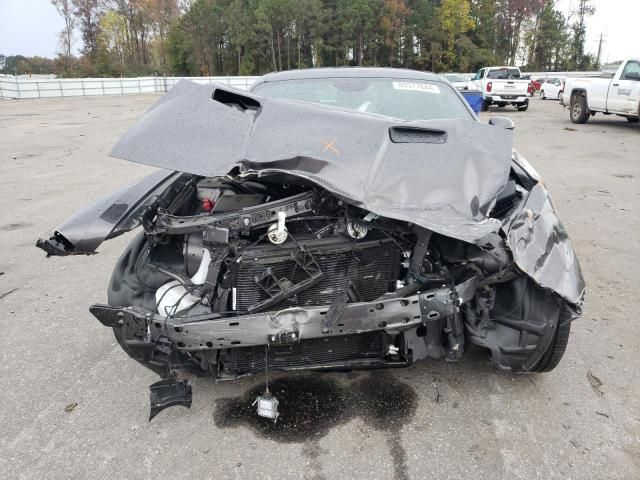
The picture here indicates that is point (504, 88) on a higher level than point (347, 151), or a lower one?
lower

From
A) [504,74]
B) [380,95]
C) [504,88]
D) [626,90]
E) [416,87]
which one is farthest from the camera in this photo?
[504,74]

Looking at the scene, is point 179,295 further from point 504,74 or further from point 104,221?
point 504,74

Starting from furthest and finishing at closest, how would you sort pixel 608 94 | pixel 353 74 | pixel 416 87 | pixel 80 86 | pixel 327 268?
pixel 80 86 < pixel 608 94 < pixel 353 74 < pixel 416 87 < pixel 327 268

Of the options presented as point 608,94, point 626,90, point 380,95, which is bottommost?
point 608,94

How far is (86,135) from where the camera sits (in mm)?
13828

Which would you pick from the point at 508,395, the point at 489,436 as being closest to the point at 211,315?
the point at 489,436

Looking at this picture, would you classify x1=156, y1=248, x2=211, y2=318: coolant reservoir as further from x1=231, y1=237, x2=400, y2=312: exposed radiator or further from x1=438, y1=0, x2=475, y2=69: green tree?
x1=438, y1=0, x2=475, y2=69: green tree

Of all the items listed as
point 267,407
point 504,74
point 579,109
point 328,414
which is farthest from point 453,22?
point 267,407

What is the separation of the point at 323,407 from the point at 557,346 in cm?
124

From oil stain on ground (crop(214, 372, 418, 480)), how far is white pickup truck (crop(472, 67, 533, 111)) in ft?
57.5

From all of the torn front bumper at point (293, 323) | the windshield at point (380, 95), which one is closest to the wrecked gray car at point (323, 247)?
the torn front bumper at point (293, 323)

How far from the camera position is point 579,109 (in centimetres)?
1478

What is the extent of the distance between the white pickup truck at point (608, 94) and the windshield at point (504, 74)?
458 centimetres

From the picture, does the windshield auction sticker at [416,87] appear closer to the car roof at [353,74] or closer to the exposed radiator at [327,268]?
the car roof at [353,74]
